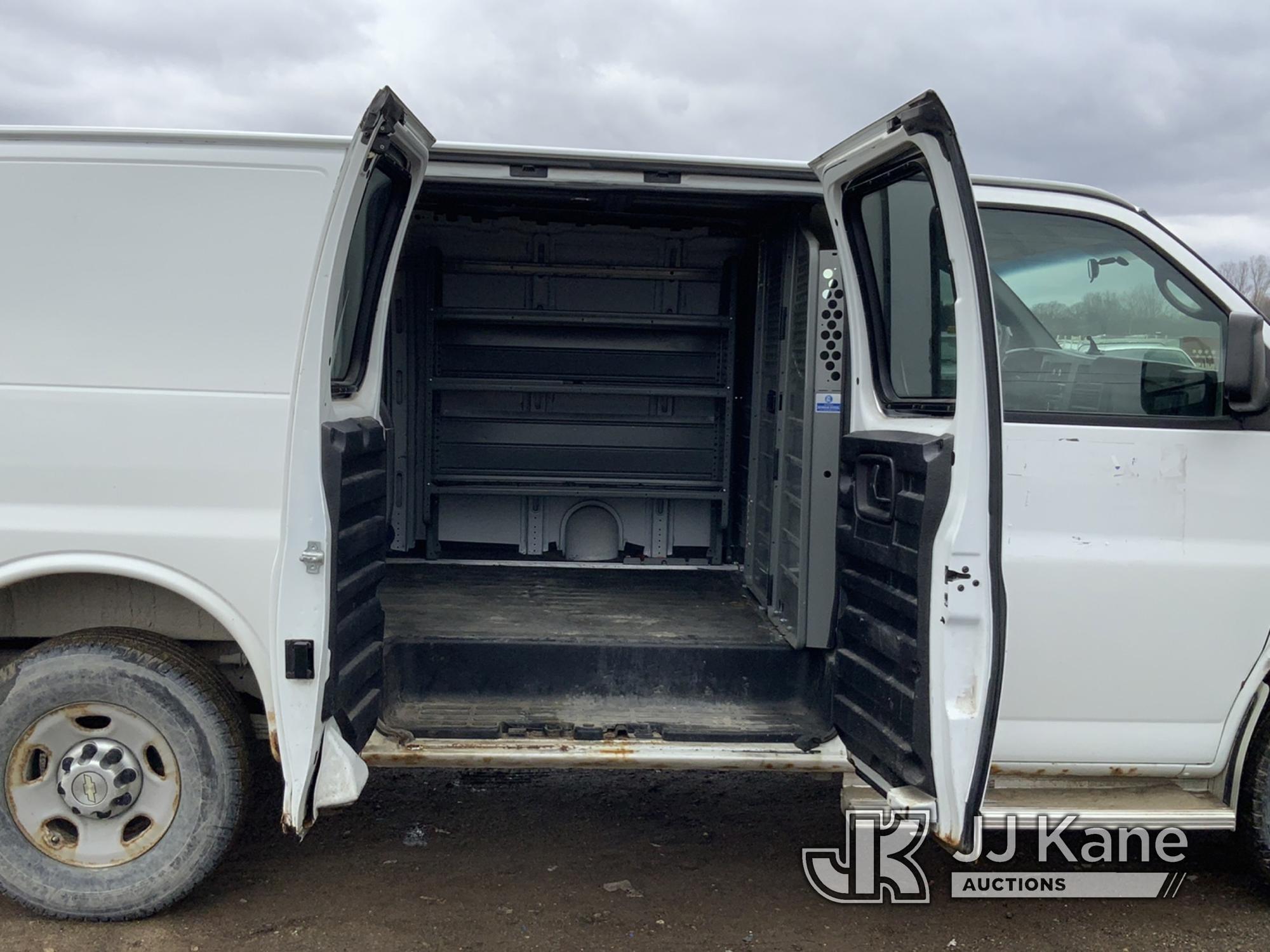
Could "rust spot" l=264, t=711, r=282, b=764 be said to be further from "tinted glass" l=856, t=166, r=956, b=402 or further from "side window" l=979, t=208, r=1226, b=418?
"side window" l=979, t=208, r=1226, b=418

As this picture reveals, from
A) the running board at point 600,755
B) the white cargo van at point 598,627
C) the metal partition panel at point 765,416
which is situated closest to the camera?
the white cargo van at point 598,627

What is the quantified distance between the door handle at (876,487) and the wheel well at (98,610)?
206 centimetres

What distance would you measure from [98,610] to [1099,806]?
131 inches

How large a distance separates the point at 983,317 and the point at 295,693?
217 cm

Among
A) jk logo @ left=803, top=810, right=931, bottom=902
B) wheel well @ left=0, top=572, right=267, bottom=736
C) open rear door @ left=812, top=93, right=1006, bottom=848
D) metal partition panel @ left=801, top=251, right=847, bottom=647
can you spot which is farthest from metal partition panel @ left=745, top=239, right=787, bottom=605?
wheel well @ left=0, top=572, right=267, bottom=736

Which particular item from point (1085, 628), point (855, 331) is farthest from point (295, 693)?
point (1085, 628)

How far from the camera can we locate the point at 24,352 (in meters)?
3.05

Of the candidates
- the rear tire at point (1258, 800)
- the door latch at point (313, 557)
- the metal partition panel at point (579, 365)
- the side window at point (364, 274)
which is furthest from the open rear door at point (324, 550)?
the rear tire at point (1258, 800)

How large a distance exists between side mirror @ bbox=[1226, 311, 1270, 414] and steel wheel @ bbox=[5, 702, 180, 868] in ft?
11.2

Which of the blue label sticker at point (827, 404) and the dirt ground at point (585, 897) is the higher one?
the blue label sticker at point (827, 404)

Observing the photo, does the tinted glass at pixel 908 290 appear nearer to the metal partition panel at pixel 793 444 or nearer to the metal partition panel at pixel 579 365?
the metal partition panel at pixel 793 444

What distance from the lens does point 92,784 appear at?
3111mm

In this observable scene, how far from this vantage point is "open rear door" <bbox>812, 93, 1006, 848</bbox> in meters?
2.78

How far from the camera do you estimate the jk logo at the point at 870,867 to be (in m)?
3.62
